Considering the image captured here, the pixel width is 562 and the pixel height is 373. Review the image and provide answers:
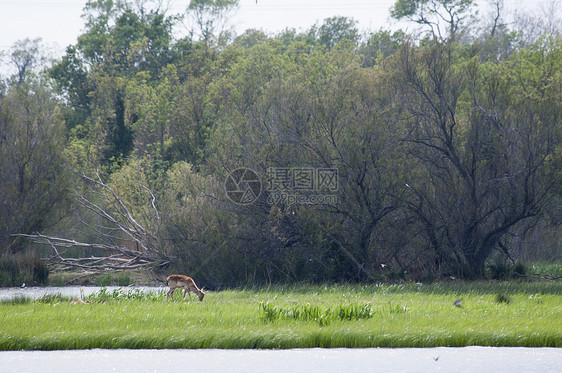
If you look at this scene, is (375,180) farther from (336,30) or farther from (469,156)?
(336,30)

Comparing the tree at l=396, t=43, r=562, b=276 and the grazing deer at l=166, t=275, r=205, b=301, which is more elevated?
the tree at l=396, t=43, r=562, b=276

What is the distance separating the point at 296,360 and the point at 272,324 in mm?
2003

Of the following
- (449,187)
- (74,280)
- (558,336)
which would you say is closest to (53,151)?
(74,280)

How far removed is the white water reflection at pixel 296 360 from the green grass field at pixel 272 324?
346 millimetres

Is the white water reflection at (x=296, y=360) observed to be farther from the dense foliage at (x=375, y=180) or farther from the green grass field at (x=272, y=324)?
the dense foliage at (x=375, y=180)

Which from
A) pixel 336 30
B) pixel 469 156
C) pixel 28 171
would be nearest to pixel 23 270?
pixel 28 171

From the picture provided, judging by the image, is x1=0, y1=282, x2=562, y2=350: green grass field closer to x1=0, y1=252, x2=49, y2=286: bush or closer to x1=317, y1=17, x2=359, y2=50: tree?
x1=0, y1=252, x2=49, y2=286: bush

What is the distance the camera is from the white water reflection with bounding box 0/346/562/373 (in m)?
9.06

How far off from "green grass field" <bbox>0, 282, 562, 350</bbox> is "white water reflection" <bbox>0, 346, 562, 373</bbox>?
0.35 meters

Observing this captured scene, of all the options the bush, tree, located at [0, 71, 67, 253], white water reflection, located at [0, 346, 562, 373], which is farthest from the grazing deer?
tree, located at [0, 71, 67, 253]

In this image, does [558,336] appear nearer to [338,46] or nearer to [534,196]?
[534,196]

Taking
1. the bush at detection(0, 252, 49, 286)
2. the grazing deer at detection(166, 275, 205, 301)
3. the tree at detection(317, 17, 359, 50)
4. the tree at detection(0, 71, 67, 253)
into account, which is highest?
the tree at detection(317, 17, 359, 50)

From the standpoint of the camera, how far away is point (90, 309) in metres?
13.2

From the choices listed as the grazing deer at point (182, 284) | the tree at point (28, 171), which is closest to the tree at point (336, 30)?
the tree at point (28, 171)
